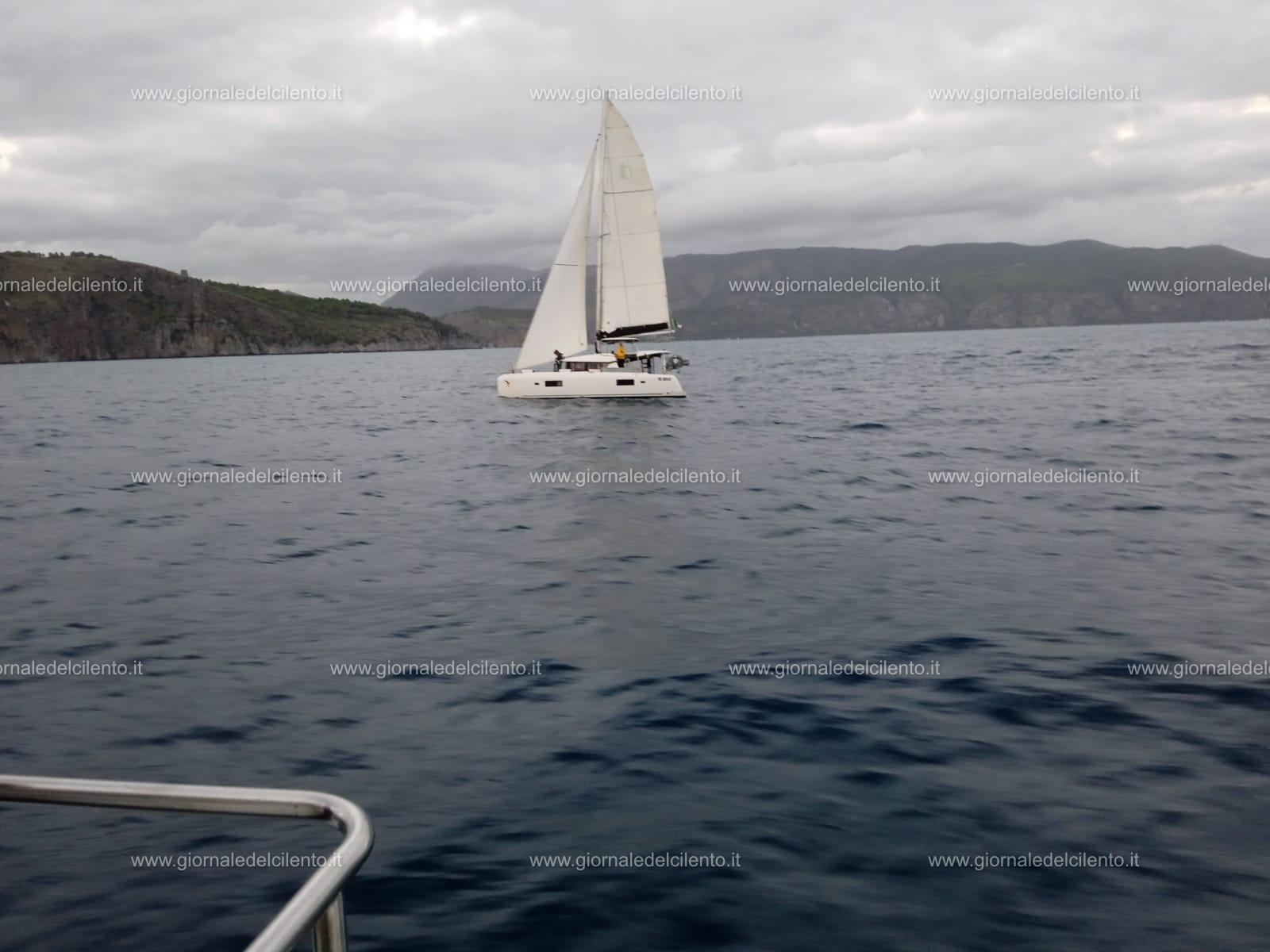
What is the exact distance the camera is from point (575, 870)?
→ 595 cm

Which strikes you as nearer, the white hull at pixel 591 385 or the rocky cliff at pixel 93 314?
the white hull at pixel 591 385

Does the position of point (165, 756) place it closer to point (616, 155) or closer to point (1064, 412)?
point (1064, 412)

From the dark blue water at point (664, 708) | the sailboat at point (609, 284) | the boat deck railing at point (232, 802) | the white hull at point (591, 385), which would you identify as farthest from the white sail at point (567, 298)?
the boat deck railing at point (232, 802)

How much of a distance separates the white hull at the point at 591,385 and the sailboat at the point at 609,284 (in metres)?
0.07

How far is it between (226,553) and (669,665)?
9.25m

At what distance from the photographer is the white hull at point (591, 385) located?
144 feet

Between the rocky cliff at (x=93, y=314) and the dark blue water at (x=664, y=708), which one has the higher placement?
the rocky cliff at (x=93, y=314)

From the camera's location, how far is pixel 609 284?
154 ft

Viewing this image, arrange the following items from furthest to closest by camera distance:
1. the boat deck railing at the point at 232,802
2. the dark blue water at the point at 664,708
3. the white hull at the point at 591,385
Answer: the white hull at the point at 591,385, the dark blue water at the point at 664,708, the boat deck railing at the point at 232,802

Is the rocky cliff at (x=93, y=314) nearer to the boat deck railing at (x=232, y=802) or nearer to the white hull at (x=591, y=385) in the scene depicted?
the white hull at (x=591, y=385)

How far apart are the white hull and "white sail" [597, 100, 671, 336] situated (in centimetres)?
369

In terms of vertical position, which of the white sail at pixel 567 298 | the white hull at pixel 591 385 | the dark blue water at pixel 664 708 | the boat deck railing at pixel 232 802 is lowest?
the dark blue water at pixel 664 708

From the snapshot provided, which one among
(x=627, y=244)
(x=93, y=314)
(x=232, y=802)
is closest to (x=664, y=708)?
(x=232, y=802)

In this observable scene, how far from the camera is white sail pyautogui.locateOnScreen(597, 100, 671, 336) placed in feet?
151
